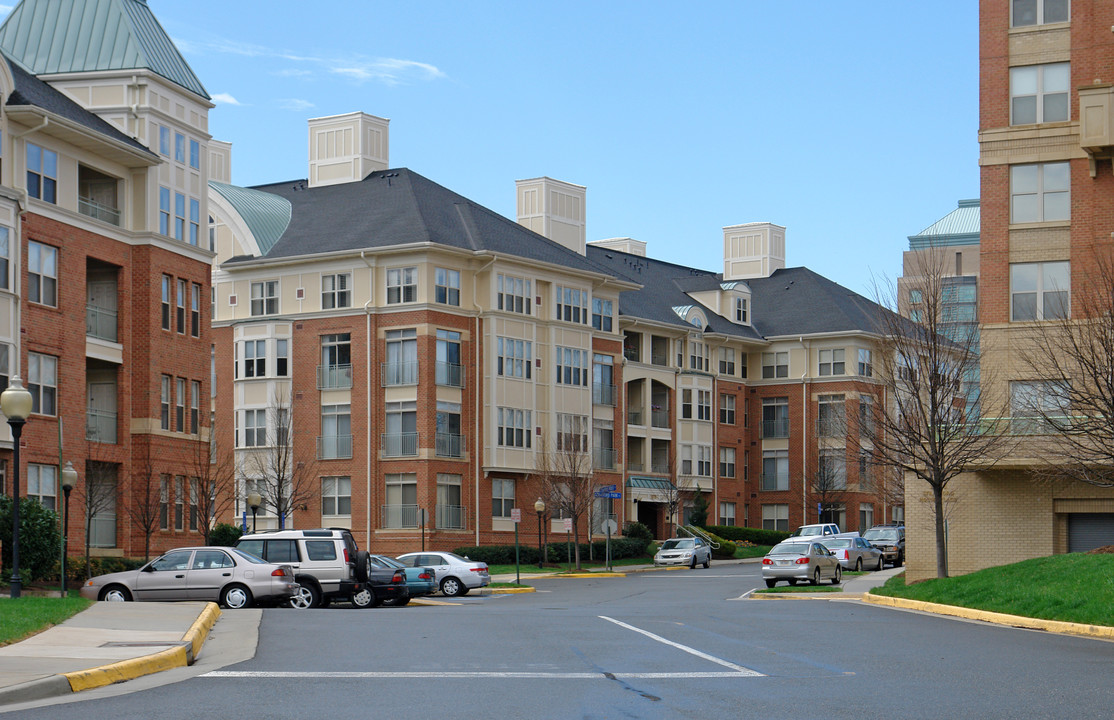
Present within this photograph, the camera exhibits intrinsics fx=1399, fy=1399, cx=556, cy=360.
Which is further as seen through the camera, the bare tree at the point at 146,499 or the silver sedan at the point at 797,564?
the bare tree at the point at 146,499

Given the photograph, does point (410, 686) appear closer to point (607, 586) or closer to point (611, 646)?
point (611, 646)

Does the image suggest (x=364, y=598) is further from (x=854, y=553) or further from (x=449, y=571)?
(x=854, y=553)

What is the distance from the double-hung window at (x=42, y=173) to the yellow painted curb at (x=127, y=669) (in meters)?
27.6

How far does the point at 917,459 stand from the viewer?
35.7 m

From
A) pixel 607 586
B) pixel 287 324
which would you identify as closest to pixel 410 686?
pixel 607 586

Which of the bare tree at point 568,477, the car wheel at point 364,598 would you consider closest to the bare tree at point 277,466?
the bare tree at point 568,477

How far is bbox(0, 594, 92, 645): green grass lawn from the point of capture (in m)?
16.8

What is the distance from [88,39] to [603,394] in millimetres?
31275

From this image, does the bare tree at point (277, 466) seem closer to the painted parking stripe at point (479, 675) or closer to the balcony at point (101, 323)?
the balcony at point (101, 323)

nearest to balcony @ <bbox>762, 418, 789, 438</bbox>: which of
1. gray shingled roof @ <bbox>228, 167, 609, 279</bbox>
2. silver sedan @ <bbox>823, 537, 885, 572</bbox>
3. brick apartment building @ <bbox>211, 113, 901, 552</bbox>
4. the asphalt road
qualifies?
brick apartment building @ <bbox>211, 113, 901, 552</bbox>

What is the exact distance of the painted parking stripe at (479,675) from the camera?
13.9 meters

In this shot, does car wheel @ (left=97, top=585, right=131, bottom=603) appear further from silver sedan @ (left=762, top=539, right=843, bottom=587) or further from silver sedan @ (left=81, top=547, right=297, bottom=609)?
silver sedan @ (left=762, top=539, right=843, bottom=587)

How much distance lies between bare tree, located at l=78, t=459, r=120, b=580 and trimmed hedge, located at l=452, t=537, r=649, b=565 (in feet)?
50.6

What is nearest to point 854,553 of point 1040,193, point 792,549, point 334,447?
point 792,549
